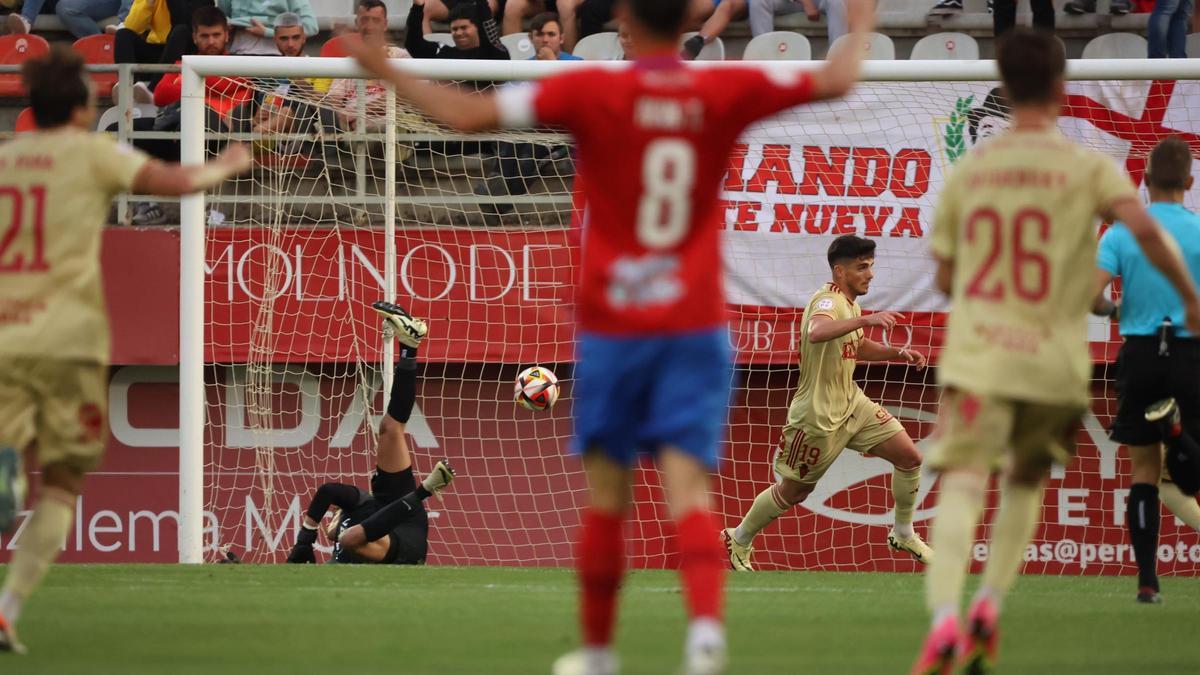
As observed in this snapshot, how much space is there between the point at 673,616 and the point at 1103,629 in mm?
1697

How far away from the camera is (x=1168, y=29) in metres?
14.1

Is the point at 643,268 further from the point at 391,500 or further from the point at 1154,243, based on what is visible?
the point at 391,500

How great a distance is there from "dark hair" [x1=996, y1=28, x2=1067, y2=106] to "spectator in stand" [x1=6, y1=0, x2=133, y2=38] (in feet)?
40.5

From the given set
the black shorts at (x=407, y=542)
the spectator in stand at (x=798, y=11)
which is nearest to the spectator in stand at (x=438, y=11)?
the spectator in stand at (x=798, y=11)

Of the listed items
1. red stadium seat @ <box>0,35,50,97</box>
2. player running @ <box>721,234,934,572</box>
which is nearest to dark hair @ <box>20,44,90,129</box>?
player running @ <box>721,234,934,572</box>

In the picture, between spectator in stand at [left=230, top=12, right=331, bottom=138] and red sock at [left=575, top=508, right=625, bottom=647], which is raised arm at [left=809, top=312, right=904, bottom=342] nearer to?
spectator in stand at [left=230, top=12, right=331, bottom=138]

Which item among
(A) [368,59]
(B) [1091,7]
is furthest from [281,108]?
(A) [368,59]

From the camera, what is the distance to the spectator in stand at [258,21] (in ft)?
47.4

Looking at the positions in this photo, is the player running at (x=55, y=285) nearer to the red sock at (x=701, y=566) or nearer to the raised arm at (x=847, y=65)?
the raised arm at (x=847, y=65)

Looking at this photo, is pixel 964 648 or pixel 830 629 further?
pixel 830 629

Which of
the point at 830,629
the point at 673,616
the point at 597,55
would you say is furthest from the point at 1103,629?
the point at 597,55

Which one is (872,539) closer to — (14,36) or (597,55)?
(597,55)

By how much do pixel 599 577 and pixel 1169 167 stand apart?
435cm

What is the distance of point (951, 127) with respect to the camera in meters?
12.5
